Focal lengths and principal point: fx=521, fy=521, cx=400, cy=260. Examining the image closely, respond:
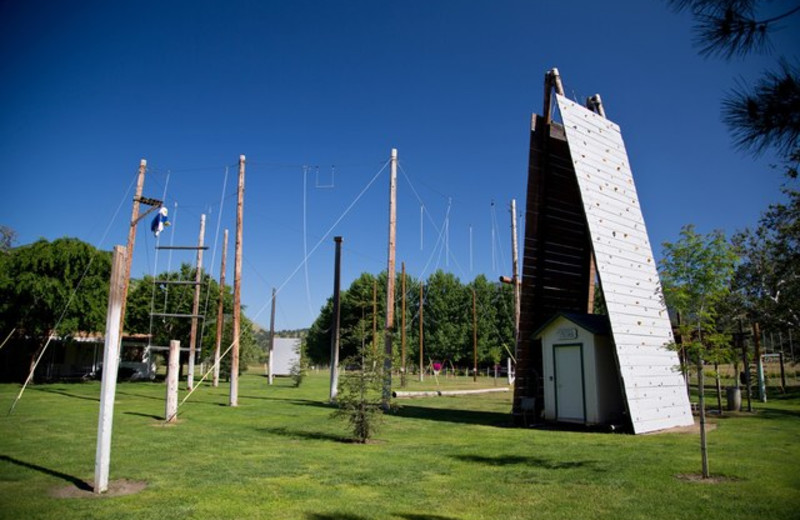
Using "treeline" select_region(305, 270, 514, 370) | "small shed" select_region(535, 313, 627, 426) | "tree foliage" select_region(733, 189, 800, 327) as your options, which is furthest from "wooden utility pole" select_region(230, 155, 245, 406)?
"treeline" select_region(305, 270, 514, 370)

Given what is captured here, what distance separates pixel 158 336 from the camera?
3856cm

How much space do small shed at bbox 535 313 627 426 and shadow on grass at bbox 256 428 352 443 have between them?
22.5ft

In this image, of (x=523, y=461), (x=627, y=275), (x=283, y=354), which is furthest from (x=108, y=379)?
(x=283, y=354)

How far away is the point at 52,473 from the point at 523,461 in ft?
24.1

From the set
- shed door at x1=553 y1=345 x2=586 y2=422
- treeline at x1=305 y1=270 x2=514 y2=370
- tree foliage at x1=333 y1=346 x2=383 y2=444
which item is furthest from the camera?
treeline at x1=305 y1=270 x2=514 y2=370

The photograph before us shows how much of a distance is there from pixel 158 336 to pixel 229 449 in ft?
106

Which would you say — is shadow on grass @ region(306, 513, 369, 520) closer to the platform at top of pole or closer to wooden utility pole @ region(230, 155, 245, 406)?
wooden utility pole @ region(230, 155, 245, 406)

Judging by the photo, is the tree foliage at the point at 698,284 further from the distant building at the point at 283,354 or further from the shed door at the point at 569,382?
the distant building at the point at 283,354

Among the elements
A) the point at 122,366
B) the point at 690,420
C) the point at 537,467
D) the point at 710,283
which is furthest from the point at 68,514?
the point at 122,366

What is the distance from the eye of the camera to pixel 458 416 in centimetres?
1692

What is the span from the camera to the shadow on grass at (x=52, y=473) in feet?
22.6

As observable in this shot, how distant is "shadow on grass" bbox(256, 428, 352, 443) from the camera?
11492 mm

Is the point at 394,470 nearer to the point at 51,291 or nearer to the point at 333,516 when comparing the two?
the point at 333,516

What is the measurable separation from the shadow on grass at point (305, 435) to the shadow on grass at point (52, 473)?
4972 millimetres
